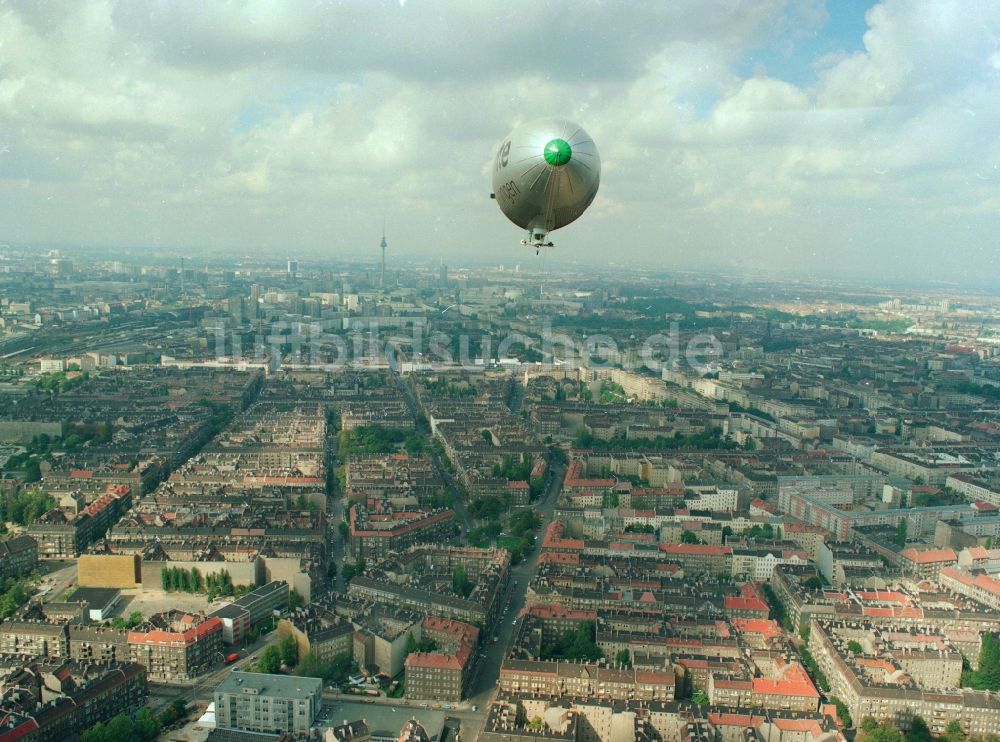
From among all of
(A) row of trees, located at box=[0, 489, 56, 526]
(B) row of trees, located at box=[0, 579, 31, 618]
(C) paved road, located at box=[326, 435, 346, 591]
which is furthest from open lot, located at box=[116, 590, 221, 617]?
(A) row of trees, located at box=[0, 489, 56, 526]

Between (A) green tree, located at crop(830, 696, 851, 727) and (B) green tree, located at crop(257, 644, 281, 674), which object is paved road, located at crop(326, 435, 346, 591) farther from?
(A) green tree, located at crop(830, 696, 851, 727)

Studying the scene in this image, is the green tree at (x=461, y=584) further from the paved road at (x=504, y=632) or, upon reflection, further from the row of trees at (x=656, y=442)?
the row of trees at (x=656, y=442)

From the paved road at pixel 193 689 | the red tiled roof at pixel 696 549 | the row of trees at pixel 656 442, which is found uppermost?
the row of trees at pixel 656 442

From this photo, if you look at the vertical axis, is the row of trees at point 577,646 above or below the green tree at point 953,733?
above

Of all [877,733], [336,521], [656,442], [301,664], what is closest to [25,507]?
[336,521]

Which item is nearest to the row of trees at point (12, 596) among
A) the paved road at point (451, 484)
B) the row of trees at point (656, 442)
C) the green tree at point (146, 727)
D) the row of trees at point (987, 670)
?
the green tree at point (146, 727)
